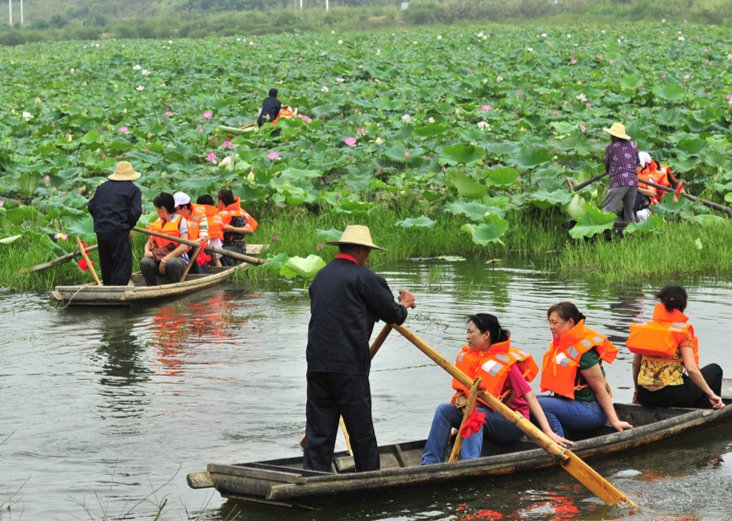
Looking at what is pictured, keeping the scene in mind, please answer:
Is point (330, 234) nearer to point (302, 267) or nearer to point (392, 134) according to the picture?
point (302, 267)

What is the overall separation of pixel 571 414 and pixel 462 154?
31.6 ft

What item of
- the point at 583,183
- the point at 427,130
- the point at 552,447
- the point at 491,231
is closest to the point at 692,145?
the point at 583,183

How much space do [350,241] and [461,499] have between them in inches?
63.8

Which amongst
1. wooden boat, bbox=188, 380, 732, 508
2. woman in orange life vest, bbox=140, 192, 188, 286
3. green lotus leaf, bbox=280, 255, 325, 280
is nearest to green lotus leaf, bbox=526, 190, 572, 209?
green lotus leaf, bbox=280, 255, 325, 280

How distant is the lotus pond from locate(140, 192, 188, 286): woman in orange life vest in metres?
1.34

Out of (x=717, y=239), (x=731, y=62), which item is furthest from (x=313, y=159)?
(x=731, y=62)

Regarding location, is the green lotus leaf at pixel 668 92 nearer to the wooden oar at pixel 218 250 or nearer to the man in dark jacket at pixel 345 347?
the wooden oar at pixel 218 250

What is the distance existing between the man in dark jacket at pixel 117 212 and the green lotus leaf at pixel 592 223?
5245 mm

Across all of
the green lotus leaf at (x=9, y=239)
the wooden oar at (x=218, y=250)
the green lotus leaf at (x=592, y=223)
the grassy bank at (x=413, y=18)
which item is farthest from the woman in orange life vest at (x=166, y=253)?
the grassy bank at (x=413, y=18)

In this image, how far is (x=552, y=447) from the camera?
6.98 meters

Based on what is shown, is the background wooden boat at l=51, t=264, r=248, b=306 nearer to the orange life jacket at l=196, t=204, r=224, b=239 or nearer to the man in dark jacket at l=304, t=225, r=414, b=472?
the orange life jacket at l=196, t=204, r=224, b=239

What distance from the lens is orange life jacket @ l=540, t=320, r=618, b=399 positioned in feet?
25.2

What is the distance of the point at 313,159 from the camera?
18328 mm

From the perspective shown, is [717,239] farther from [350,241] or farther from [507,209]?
[350,241]
